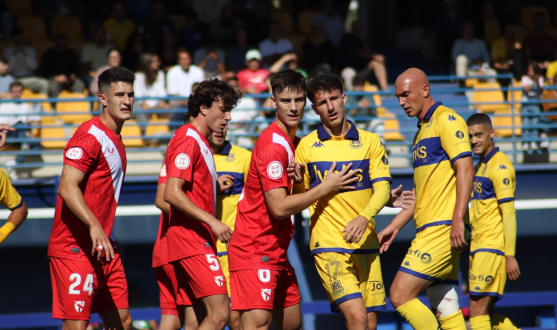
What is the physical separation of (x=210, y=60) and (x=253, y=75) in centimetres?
100

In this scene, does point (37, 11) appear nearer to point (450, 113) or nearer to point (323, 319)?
point (323, 319)

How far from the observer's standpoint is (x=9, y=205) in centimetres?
648

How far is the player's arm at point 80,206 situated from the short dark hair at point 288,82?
161cm

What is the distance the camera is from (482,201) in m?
6.54

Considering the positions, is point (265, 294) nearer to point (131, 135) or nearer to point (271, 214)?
point (271, 214)

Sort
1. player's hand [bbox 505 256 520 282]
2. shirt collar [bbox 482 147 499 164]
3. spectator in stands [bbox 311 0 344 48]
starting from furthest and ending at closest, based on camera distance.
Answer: spectator in stands [bbox 311 0 344 48]
shirt collar [bbox 482 147 499 164]
player's hand [bbox 505 256 520 282]

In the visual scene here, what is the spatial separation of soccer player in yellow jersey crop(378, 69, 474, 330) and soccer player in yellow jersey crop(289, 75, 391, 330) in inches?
10.0

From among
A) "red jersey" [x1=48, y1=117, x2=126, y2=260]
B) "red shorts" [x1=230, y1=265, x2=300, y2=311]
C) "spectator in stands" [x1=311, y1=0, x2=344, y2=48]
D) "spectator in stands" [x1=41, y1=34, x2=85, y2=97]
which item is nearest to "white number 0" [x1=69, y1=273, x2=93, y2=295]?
"red jersey" [x1=48, y1=117, x2=126, y2=260]

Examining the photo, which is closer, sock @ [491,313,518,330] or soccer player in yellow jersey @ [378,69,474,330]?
soccer player in yellow jersey @ [378,69,474,330]

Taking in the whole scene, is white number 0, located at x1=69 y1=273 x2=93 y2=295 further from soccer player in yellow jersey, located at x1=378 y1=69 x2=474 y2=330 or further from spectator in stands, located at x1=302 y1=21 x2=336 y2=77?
spectator in stands, located at x1=302 y1=21 x2=336 y2=77

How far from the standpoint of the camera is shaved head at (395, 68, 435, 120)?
17.5 feet

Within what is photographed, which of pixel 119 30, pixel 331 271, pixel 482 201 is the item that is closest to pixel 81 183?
pixel 331 271

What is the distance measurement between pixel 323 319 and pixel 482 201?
368cm

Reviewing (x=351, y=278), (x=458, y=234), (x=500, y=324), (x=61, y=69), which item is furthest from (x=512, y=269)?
(x=61, y=69)
